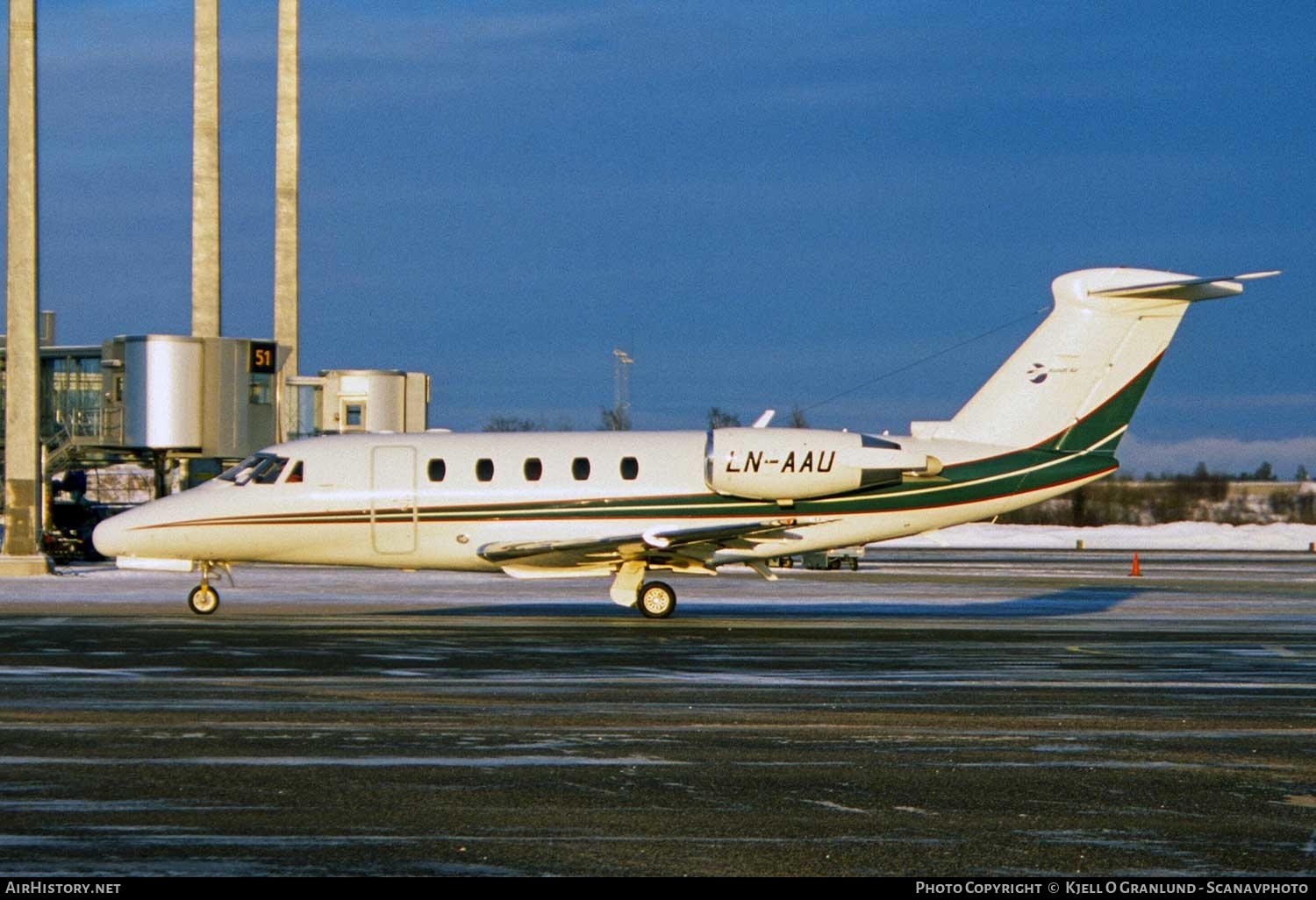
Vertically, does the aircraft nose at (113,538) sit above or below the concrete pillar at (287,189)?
below

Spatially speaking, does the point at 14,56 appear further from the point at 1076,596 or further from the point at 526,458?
the point at 1076,596

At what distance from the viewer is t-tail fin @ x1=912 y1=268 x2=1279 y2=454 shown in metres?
25.7

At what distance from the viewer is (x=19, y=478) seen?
37.4 meters

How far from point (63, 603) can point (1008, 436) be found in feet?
52.5

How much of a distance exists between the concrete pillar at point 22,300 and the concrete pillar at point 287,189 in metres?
16.0

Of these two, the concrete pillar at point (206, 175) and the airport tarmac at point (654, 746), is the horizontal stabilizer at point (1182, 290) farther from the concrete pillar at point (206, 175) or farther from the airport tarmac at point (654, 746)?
the concrete pillar at point (206, 175)

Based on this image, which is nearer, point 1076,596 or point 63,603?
point 63,603

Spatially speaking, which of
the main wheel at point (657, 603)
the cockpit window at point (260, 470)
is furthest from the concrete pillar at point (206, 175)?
the main wheel at point (657, 603)

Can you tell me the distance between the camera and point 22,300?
125 feet

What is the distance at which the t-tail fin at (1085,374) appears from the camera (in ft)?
84.2

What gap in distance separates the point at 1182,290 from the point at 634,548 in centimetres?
919

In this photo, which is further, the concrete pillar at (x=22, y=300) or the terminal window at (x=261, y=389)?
the terminal window at (x=261, y=389)

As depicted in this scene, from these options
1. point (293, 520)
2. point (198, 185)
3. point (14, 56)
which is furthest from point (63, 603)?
point (198, 185)

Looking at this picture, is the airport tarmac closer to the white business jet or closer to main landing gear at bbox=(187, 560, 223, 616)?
main landing gear at bbox=(187, 560, 223, 616)
